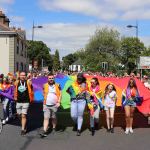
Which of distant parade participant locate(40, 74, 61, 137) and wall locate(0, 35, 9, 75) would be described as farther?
wall locate(0, 35, 9, 75)

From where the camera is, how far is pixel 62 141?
1081 cm

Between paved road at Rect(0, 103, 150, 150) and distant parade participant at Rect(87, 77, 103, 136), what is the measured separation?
0.27 meters

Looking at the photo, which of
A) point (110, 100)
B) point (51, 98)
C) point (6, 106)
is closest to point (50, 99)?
point (51, 98)

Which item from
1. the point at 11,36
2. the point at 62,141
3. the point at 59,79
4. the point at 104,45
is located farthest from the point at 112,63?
the point at 62,141

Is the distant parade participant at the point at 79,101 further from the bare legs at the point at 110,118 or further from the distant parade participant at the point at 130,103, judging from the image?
the distant parade participant at the point at 130,103

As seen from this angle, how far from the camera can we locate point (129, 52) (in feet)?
225

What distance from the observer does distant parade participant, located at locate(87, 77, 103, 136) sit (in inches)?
480

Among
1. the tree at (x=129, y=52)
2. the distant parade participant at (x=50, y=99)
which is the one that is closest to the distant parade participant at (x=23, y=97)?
the distant parade participant at (x=50, y=99)

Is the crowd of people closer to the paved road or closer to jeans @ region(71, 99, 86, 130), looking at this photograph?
jeans @ region(71, 99, 86, 130)

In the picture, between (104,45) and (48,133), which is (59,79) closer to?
(48,133)

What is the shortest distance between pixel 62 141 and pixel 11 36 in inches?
1480

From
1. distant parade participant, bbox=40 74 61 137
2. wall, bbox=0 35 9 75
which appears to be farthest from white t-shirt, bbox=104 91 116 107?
wall, bbox=0 35 9 75

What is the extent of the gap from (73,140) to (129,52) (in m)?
58.4

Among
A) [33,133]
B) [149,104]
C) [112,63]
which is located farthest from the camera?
[112,63]
